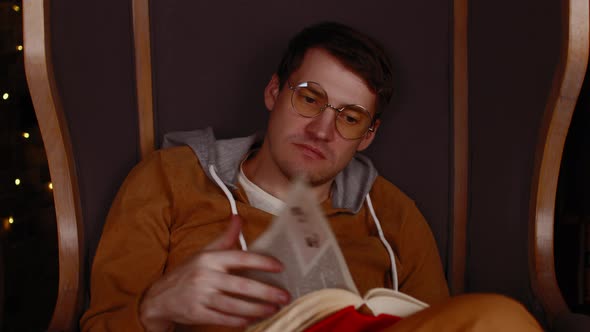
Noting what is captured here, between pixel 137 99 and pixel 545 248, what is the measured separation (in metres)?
0.76

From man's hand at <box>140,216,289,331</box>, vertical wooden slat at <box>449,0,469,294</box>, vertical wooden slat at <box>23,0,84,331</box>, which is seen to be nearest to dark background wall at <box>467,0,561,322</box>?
vertical wooden slat at <box>449,0,469,294</box>

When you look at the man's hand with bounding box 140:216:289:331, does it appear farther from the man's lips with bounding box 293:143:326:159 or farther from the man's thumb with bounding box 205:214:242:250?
the man's lips with bounding box 293:143:326:159

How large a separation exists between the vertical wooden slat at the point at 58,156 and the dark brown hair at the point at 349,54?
15.0 inches

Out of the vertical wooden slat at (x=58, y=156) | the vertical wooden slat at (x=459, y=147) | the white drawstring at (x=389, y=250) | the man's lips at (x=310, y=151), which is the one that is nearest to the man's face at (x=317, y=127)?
the man's lips at (x=310, y=151)

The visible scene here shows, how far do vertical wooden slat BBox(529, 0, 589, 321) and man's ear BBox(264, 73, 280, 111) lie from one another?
455 mm

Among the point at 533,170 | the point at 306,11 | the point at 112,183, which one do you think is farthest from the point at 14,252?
the point at 533,170

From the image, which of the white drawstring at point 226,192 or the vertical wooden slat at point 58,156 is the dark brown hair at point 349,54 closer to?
the white drawstring at point 226,192

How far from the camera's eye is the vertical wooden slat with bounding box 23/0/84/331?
93cm

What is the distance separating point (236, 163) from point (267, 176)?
0.06 m

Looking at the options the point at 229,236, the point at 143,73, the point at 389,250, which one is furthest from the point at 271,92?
the point at 229,236

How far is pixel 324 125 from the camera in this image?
37.7 inches

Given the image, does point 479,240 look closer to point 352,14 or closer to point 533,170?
point 533,170

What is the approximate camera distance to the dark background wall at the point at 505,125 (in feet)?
3.27

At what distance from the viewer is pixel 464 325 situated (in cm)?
62
